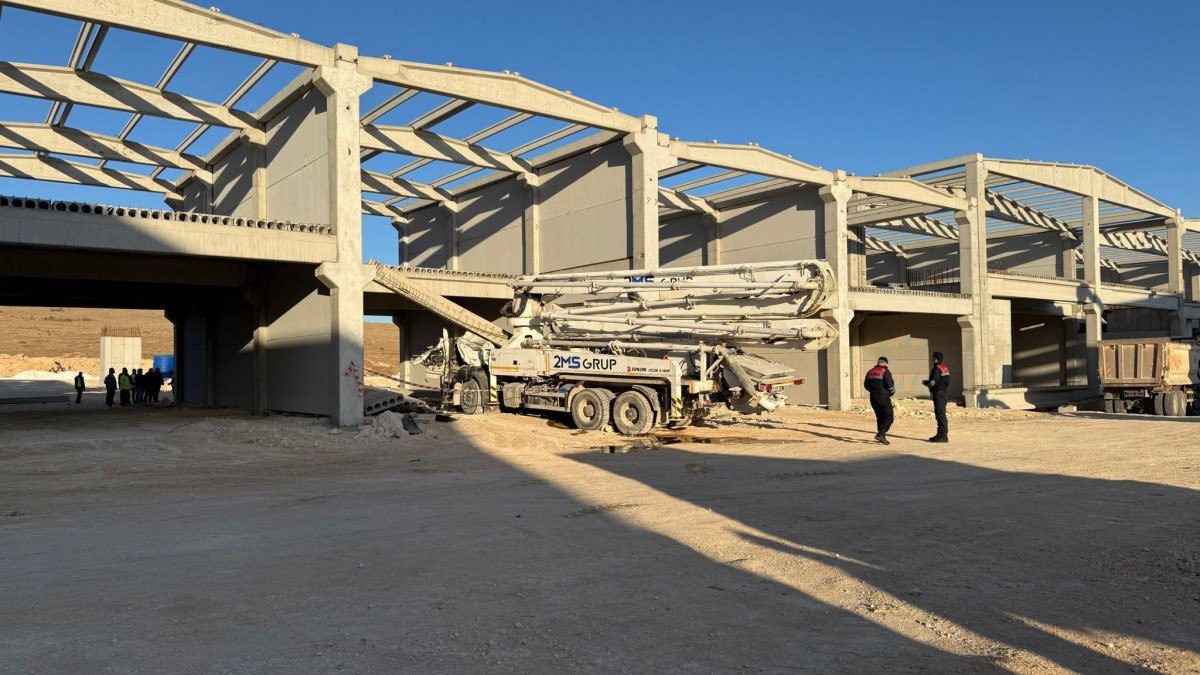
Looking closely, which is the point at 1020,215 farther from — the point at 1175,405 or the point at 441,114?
the point at 441,114

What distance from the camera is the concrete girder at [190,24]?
14133 mm

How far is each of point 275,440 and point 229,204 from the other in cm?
1191

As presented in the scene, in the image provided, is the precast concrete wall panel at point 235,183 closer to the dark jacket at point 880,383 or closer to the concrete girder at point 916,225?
the dark jacket at point 880,383

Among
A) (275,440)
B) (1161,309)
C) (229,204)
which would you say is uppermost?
(229,204)

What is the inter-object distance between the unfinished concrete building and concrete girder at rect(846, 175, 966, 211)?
8 centimetres

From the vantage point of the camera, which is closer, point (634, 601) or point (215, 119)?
point (634, 601)

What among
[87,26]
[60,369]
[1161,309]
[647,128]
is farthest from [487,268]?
[60,369]

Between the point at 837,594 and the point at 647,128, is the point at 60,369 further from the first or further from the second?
the point at 837,594

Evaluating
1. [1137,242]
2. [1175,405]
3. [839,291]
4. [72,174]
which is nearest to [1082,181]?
[1137,242]

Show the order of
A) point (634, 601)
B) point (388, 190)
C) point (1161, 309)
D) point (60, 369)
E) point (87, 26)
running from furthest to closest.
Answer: point (60, 369), point (1161, 309), point (388, 190), point (87, 26), point (634, 601)

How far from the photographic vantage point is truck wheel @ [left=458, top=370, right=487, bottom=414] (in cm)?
1897

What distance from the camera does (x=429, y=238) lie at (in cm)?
3325

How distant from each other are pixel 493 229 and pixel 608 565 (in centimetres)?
2447

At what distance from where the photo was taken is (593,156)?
2431cm
